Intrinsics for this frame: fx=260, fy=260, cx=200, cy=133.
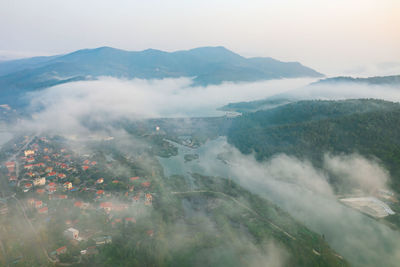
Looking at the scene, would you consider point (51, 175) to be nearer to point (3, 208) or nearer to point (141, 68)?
point (3, 208)

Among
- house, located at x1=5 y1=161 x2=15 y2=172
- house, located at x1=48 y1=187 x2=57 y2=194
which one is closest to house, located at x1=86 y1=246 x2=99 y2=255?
house, located at x1=48 y1=187 x2=57 y2=194

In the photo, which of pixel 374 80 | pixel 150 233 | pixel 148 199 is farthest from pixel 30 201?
pixel 374 80

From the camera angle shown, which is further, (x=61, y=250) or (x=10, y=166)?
(x=10, y=166)

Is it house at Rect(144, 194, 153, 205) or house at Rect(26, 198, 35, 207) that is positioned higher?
house at Rect(144, 194, 153, 205)

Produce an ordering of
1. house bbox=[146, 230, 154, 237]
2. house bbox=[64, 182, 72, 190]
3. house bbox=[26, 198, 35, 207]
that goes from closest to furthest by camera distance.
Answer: house bbox=[146, 230, 154, 237] < house bbox=[26, 198, 35, 207] < house bbox=[64, 182, 72, 190]

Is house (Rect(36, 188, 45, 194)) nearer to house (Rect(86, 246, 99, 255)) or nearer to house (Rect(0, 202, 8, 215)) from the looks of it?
house (Rect(0, 202, 8, 215))

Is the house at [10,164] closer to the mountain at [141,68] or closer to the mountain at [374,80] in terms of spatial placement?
the mountain at [141,68]

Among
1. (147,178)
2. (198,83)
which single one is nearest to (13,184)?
(147,178)
